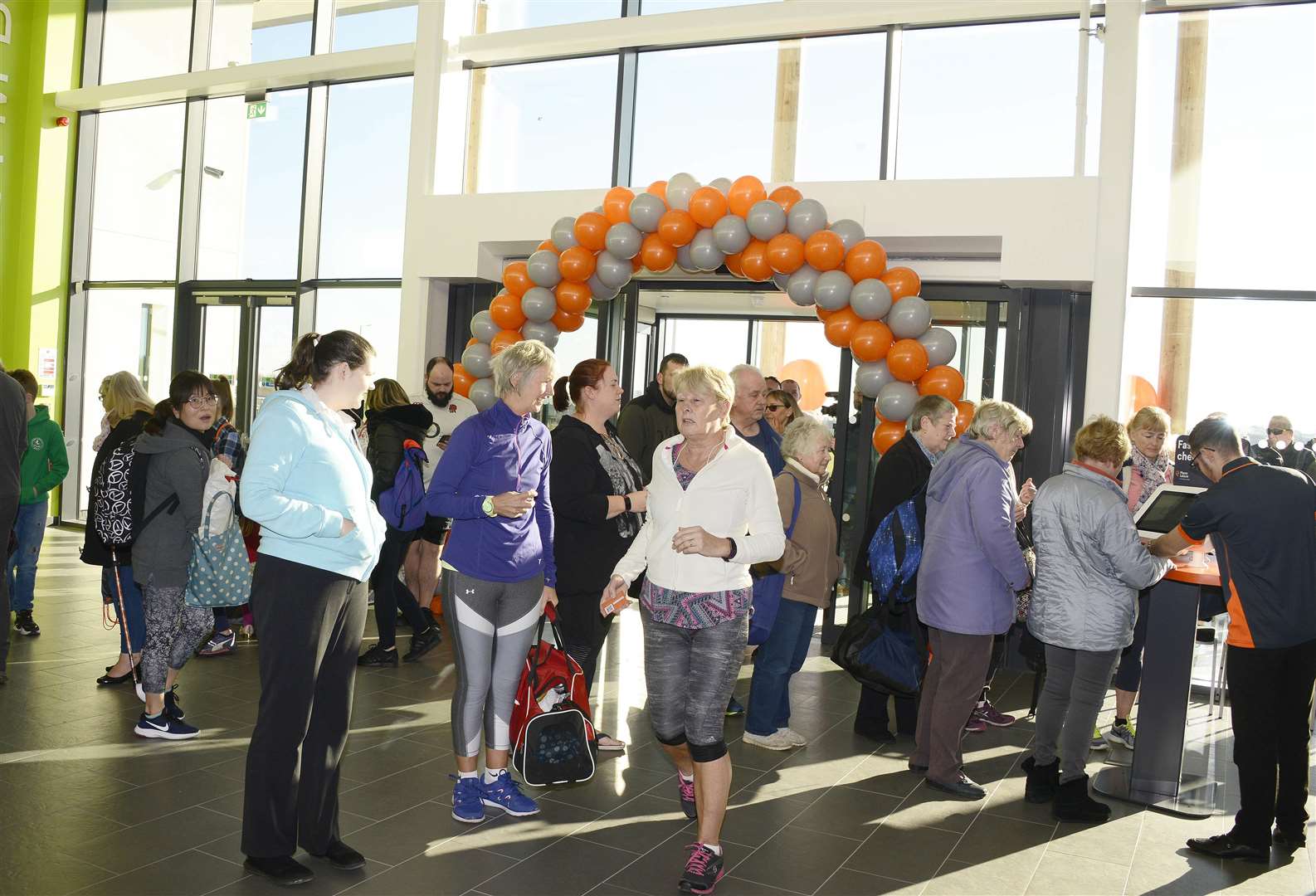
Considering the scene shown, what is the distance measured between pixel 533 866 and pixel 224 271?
9045mm

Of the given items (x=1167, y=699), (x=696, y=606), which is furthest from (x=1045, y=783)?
(x=696, y=606)

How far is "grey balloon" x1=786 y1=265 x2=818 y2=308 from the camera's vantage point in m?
6.49

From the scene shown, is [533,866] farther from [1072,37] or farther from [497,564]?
[1072,37]

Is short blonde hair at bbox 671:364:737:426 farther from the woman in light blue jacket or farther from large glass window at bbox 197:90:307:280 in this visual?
large glass window at bbox 197:90:307:280

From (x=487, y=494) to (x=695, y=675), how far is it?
0.97m

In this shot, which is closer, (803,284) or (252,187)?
(803,284)

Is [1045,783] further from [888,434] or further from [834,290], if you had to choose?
[834,290]

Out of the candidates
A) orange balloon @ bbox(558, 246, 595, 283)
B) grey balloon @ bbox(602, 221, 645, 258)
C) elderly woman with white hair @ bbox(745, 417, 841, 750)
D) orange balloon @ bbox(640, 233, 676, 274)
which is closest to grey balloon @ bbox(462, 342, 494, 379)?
orange balloon @ bbox(558, 246, 595, 283)

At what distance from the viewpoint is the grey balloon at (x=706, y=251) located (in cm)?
675

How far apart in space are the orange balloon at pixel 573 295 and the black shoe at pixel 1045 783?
422cm

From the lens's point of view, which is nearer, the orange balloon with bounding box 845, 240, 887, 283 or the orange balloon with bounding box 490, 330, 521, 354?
the orange balloon with bounding box 845, 240, 887, 283

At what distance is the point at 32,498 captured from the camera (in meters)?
6.60

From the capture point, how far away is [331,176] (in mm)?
10188

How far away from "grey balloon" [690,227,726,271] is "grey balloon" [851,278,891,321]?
96 cm
